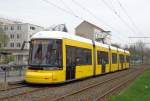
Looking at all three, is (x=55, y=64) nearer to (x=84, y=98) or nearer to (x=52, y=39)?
(x=52, y=39)

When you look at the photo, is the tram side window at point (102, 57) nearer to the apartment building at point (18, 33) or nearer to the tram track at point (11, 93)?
the tram track at point (11, 93)

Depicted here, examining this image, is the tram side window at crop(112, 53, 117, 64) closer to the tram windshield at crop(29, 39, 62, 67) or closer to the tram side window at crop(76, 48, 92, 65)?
the tram side window at crop(76, 48, 92, 65)

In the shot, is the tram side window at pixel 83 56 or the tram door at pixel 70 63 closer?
the tram door at pixel 70 63

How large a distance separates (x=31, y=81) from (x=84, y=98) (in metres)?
5.68

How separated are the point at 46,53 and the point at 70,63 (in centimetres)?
222

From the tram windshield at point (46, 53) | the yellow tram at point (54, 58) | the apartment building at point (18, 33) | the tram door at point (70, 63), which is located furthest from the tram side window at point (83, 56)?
the apartment building at point (18, 33)

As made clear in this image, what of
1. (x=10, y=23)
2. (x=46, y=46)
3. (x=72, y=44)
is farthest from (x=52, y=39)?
(x=10, y=23)

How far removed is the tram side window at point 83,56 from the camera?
2370 cm

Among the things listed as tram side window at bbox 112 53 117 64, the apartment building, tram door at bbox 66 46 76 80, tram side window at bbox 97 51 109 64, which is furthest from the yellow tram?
the apartment building

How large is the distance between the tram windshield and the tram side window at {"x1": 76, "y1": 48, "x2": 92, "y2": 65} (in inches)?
126

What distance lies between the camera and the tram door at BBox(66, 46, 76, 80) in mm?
21487

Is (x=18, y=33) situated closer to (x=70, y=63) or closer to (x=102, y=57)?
(x=102, y=57)

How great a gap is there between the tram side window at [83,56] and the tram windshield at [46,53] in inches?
126

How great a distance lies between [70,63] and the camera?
863 inches
